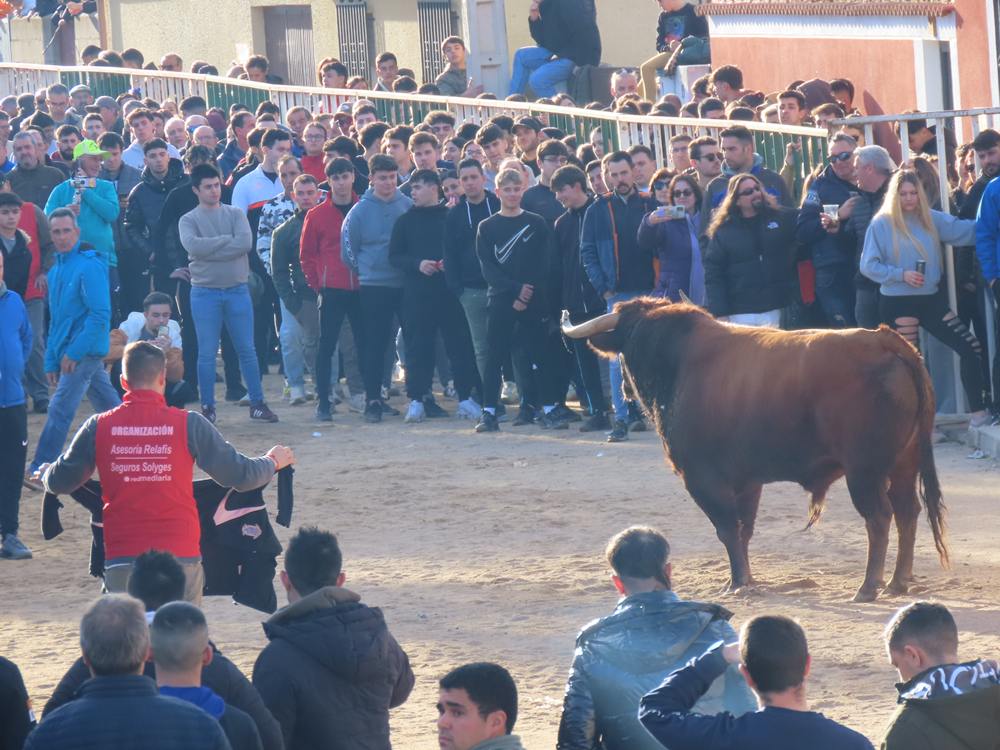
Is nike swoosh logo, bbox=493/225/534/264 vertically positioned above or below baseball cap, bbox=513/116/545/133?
below

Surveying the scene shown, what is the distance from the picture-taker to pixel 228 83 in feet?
78.8

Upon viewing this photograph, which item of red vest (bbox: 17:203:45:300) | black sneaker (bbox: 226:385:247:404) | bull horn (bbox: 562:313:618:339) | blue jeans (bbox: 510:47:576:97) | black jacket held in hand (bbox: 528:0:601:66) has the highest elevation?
black jacket held in hand (bbox: 528:0:601:66)

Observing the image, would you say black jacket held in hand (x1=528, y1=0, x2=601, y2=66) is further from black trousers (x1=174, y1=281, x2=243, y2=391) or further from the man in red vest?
the man in red vest

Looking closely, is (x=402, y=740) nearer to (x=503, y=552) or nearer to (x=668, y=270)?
(x=503, y=552)

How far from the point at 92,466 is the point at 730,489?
368 centimetres

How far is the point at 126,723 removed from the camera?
443cm

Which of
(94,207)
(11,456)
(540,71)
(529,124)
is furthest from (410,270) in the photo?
(540,71)

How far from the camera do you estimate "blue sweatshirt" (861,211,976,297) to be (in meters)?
12.2

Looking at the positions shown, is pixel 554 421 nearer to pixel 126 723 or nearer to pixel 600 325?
pixel 600 325

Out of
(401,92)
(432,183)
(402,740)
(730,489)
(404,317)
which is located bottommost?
(402,740)

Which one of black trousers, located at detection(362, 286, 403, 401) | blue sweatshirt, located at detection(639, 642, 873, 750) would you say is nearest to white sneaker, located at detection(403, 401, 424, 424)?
black trousers, located at detection(362, 286, 403, 401)

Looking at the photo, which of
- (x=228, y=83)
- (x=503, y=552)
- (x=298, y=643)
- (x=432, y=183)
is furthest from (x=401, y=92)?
(x=298, y=643)

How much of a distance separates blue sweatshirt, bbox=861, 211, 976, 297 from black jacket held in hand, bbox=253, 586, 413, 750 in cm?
745

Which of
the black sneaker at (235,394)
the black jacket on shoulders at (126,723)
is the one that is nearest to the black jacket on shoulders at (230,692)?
the black jacket on shoulders at (126,723)
